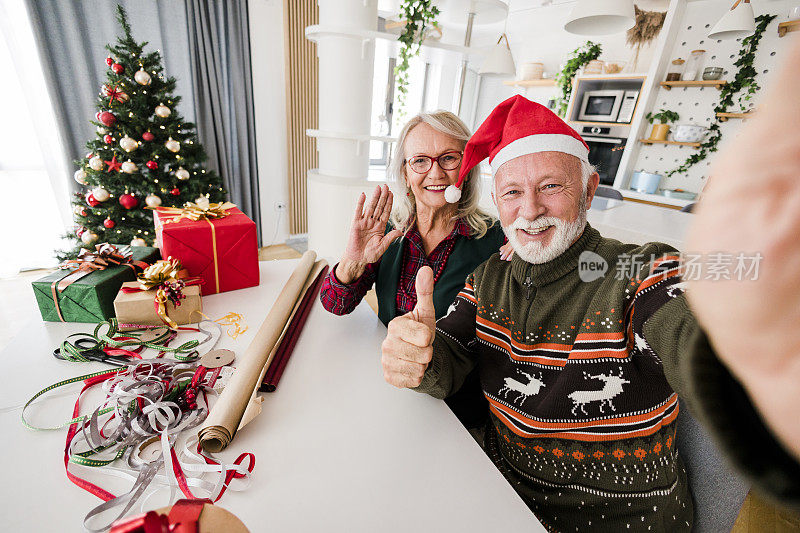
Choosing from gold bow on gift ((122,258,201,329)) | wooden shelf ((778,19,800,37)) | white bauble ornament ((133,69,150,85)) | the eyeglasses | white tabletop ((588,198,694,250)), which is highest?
wooden shelf ((778,19,800,37))

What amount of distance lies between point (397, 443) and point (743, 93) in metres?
4.95

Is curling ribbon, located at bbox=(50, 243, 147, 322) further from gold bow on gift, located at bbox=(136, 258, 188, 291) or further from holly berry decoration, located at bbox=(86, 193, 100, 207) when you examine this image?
holly berry decoration, located at bbox=(86, 193, 100, 207)

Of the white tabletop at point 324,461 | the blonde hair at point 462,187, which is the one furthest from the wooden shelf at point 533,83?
the white tabletop at point 324,461

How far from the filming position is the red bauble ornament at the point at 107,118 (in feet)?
6.81

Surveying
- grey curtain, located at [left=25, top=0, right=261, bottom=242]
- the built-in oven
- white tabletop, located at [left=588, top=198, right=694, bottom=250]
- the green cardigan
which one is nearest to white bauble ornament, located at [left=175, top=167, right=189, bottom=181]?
grey curtain, located at [left=25, top=0, right=261, bottom=242]

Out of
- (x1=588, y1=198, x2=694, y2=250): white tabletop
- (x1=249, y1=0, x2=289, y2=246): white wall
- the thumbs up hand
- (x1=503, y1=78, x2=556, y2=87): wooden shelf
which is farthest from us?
(x1=503, y1=78, x2=556, y2=87): wooden shelf

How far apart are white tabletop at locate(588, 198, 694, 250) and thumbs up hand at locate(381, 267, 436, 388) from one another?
1619 mm

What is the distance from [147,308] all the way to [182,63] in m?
3.27

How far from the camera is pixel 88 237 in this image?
219 centimetres

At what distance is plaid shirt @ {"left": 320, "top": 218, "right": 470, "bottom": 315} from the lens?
44.8 inches

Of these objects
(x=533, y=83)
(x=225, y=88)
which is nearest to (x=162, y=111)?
(x=225, y=88)

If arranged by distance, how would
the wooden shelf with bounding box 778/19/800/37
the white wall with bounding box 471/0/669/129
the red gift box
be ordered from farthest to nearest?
the white wall with bounding box 471/0/669/129, the wooden shelf with bounding box 778/19/800/37, the red gift box

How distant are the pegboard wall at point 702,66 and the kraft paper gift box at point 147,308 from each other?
4.36 m

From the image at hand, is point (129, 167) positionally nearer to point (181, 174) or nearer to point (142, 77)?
point (181, 174)
